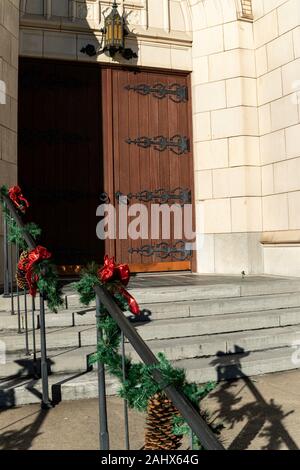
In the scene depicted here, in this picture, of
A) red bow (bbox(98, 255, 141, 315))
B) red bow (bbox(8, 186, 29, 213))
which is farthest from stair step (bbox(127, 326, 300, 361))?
red bow (bbox(8, 186, 29, 213))

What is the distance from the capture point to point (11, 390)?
3.31 meters

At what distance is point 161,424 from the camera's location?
1.89 metres

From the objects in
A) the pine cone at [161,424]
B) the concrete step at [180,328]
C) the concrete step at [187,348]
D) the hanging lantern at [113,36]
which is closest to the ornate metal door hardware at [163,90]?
the hanging lantern at [113,36]

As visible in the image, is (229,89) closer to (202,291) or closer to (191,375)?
(202,291)

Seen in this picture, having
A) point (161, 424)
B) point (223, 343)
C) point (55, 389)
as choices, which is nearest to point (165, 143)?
point (223, 343)

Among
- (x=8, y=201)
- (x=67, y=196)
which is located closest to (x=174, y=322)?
(x=8, y=201)

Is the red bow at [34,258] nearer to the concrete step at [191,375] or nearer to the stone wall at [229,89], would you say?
the concrete step at [191,375]

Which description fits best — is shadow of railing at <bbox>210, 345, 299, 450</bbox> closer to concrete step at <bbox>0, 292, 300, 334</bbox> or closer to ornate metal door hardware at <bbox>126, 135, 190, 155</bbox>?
concrete step at <bbox>0, 292, 300, 334</bbox>

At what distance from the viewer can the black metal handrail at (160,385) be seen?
147 cm

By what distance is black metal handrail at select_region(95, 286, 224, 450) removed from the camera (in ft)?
4.83

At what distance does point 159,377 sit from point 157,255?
5.41 metres

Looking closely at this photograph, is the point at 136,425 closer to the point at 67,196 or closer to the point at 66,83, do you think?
the point at 67,196

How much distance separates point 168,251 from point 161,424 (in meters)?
5.37

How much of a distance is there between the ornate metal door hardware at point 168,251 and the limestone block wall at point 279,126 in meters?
1.32
